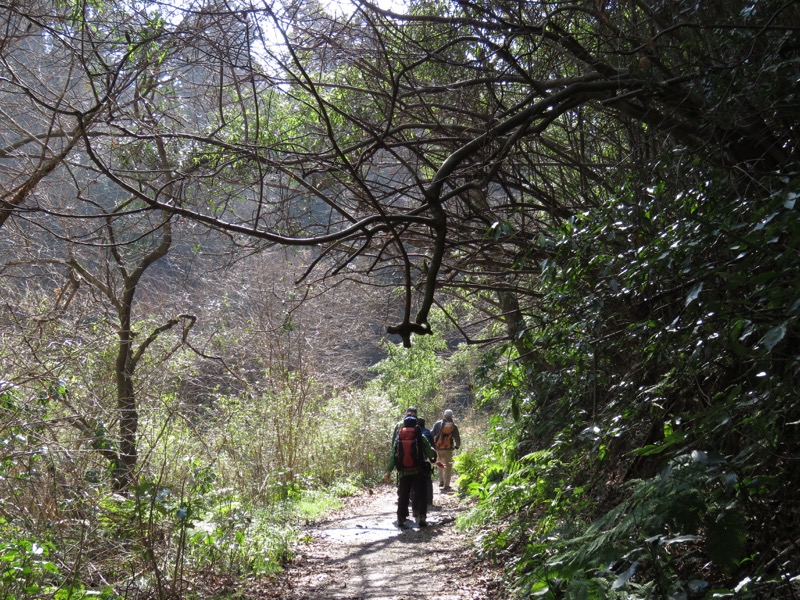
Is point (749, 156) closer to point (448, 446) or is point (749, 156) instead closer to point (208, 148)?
point (208, 148)

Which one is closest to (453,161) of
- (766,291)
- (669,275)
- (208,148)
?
(669,275)

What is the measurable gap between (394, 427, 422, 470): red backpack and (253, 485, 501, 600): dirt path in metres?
0.97

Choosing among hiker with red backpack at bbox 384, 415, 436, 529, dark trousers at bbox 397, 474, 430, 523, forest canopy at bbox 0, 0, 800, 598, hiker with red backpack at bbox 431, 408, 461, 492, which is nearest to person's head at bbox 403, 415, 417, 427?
hiker with red backpack at bbox 384, 415, 436, 529

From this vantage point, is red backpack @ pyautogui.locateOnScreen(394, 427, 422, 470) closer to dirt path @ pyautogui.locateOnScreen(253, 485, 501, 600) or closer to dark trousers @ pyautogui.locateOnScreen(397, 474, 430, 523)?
dark trousers @ pyautogui.locateOnScreen(397, 474, 430, 523)

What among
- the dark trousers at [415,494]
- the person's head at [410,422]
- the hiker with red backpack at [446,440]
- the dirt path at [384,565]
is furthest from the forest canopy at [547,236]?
the hiker with red backpack at [446,440]

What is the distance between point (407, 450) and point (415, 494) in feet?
2.34

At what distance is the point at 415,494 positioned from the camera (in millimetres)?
11023

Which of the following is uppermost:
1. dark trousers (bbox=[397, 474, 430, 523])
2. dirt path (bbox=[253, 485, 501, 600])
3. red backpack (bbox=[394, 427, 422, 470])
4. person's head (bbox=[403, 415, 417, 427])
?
person's head (bbox=[403, 415, 417, 427])

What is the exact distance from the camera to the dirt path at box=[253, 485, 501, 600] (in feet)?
23.3

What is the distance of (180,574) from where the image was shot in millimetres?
5965

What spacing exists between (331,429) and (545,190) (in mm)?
9961

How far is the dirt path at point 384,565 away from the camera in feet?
23.3

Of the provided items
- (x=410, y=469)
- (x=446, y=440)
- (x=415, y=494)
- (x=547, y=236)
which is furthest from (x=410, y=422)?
(x=547, y=236)

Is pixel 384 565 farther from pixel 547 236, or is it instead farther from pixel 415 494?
pixel 547 236
